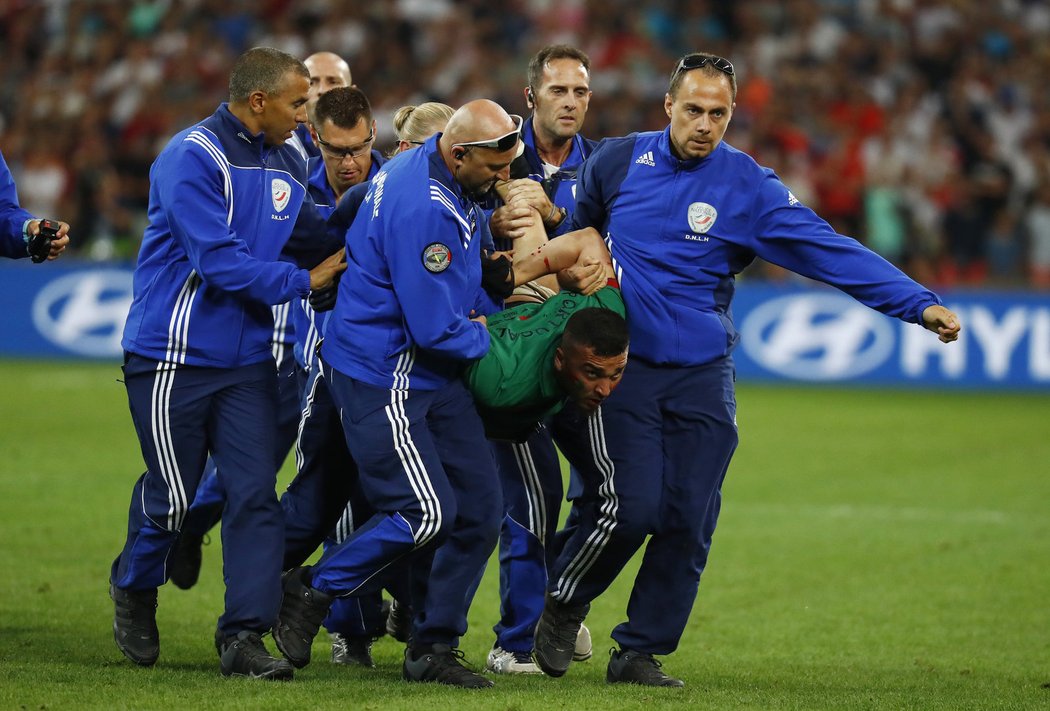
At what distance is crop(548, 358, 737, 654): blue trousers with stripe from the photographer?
246 inches

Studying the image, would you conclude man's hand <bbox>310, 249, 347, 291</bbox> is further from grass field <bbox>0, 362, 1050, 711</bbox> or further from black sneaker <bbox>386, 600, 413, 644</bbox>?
black sneaker <bbox>386, 600, 413, 644</bbox>

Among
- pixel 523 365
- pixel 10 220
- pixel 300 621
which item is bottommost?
pixel 300 621

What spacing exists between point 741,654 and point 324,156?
3222 mm

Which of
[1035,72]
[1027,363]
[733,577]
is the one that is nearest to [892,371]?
[1027,363]

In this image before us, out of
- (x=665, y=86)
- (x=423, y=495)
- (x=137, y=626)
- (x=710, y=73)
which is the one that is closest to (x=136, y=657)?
(x=137, y=626)

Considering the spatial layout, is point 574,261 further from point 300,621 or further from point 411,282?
point 300,621

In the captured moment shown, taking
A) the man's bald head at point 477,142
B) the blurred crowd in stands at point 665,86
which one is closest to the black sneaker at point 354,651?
the man's bald head at point 477,142

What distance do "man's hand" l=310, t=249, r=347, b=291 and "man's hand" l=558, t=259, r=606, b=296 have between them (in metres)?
0.94

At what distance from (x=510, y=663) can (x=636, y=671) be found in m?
0.70

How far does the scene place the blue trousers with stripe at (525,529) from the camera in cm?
671

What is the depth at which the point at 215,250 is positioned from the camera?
5789 mm

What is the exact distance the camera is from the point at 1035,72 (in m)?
20.0

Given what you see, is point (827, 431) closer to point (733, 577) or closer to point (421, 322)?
point (733, 577)

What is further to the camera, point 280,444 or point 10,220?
point 280,444
